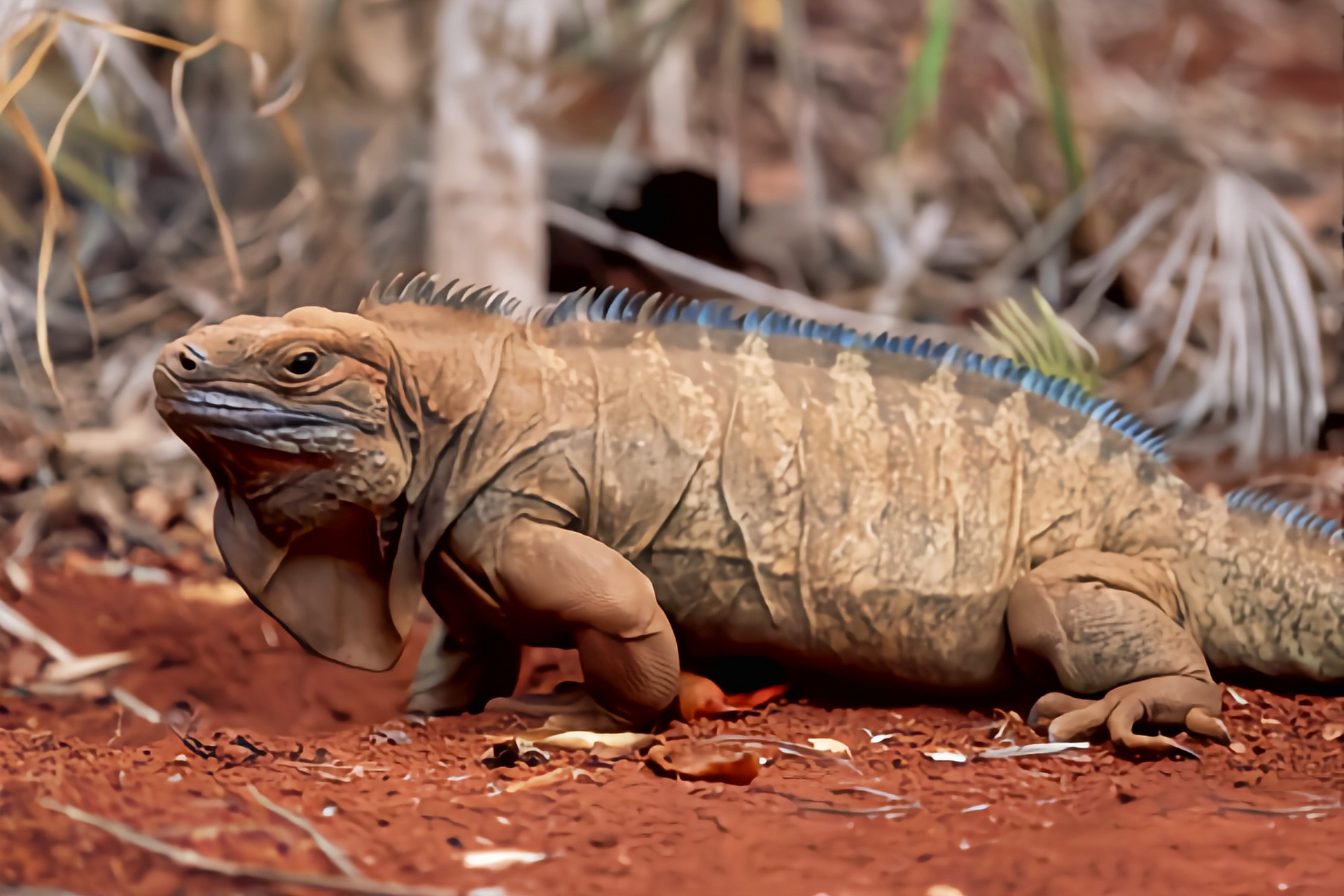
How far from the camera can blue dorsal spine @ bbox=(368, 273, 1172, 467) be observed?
276cm

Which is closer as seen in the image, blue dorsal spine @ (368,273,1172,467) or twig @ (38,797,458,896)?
twig @ (38,797,458,896)

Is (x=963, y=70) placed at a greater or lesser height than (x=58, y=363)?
greater

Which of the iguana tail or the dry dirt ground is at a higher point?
the iguana tail

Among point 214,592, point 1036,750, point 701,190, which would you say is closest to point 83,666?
point 214,592

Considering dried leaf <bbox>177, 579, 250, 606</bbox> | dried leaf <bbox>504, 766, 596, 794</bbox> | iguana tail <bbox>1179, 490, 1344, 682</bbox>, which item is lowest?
dried leaf <bbox>177, 579, 250, 606</bbox>

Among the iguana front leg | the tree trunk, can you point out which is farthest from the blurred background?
the iguana front leg

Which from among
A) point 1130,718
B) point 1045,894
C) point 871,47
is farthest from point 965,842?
point 871,47

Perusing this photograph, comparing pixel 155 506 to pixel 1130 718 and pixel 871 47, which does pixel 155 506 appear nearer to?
pixel 1130 718

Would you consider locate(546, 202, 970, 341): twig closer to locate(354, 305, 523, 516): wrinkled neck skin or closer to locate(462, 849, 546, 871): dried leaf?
locate(354, 305, 523, 516): wrinkled neck skin

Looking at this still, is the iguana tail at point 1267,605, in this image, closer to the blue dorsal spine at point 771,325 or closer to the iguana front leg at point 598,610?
the blue dorsal spine at point 771,325

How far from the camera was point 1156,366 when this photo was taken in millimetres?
4824

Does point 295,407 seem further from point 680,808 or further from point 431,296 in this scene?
point 680,808

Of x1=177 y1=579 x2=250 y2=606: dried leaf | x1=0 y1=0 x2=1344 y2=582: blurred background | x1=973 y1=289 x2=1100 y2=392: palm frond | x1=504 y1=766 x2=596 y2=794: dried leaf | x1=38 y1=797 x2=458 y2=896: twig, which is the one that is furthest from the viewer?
x1=0 y1=0 x2=1344 y2=582: blurred background

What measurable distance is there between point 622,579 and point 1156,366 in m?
3.18
